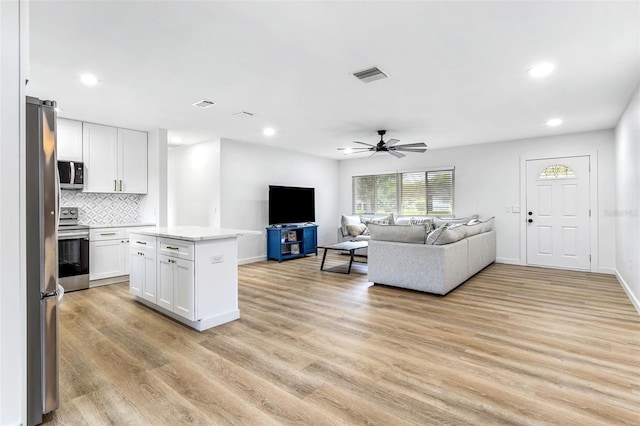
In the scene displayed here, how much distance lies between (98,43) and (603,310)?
5597 mm

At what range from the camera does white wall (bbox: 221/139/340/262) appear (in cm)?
635

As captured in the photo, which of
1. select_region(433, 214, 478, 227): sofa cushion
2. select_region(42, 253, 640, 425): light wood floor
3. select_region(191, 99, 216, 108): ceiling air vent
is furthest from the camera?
select_region(433, 214, 478, 227): sofa cushion

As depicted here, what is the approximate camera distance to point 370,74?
10.4ft

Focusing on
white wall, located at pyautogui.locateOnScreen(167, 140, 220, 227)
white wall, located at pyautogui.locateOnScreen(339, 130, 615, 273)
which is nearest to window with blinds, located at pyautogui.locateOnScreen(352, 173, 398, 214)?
white wall, located at pyautogui.locateOnScreen(339, 130, 615, 273)

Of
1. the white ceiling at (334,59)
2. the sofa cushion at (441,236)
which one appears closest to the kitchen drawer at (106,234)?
the white ceiling at (334,59)

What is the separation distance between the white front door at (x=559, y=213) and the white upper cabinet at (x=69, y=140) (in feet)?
25.6

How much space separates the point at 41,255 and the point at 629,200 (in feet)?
19.1

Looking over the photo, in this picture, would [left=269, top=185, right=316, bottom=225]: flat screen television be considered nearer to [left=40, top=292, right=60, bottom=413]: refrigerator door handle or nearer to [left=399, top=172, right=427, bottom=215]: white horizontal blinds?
[left=399, top=172, right=427, bottom=215]: white horizontal blinds

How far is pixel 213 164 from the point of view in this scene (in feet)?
20.9

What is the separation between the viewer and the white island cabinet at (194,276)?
3051 millimetres

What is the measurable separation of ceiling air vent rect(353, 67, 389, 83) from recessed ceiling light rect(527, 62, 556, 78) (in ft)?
4.47

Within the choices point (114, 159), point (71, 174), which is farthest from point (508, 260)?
point (71, 174)

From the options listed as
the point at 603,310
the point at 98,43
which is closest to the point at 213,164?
the point at 98,43

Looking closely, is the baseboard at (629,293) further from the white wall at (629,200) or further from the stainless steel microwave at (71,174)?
the stainless steel microwave at (71,174)
